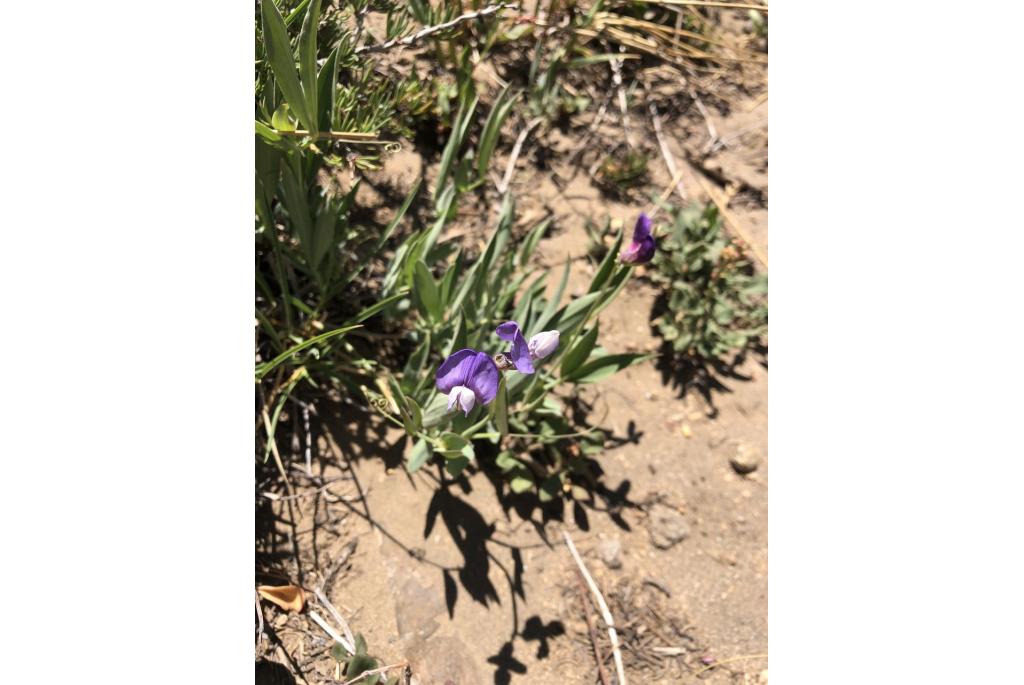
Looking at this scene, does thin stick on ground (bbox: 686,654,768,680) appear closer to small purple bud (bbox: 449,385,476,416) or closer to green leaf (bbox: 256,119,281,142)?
small purple bud (bbox: 449,385,476,416)

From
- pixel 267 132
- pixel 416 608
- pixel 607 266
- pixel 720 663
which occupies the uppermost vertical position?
pixel 267 132

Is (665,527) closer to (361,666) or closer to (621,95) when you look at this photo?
(361,666)

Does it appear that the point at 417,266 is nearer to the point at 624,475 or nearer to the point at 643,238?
the point at 643,238

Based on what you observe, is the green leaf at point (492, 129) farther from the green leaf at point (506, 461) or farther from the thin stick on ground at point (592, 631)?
the thin stick on ground at point (592, 631)

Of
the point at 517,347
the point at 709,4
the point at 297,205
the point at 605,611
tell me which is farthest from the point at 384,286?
the point at 709,4

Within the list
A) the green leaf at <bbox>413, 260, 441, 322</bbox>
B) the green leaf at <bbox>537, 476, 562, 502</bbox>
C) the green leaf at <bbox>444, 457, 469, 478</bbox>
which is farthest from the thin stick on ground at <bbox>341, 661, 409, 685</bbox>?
the green leaf at <bbox>413, 260, 441, 322</bbox>

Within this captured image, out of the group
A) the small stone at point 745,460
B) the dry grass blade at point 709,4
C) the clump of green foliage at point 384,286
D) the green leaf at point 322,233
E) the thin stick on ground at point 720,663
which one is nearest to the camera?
the clump of green foliage at point 384,286

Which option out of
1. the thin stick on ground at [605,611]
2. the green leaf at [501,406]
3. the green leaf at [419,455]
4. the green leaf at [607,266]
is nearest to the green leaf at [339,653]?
the green leaf at [419,455]
